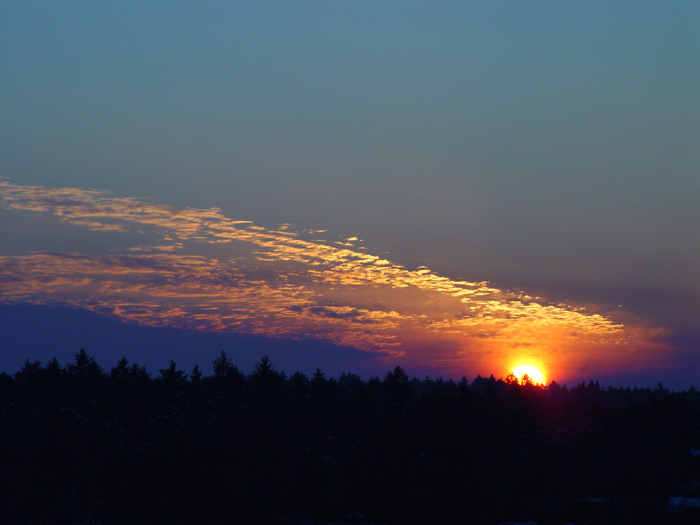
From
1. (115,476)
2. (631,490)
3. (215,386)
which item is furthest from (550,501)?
(115,476)

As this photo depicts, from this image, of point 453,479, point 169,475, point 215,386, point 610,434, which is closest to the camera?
point 453,479

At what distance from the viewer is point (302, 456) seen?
78500 millimetres

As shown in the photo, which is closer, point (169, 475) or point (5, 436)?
point (169, 475)

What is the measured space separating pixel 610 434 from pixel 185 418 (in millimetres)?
59352

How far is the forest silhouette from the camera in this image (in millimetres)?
60625

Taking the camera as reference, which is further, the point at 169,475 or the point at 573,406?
the point at 573,406

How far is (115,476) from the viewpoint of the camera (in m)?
63.1

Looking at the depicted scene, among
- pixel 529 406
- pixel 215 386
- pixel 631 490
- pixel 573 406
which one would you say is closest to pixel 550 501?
pixel 631 490

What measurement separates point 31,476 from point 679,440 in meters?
80.9

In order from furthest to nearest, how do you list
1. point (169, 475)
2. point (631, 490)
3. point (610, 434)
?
point (610, 434) < point (631, 490) < point (169, 475)

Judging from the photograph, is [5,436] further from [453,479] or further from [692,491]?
[692,491]

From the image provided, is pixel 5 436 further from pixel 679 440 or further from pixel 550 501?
pixel 679 440

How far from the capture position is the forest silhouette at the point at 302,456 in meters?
60.6

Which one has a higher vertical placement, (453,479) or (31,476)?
(453,479)
